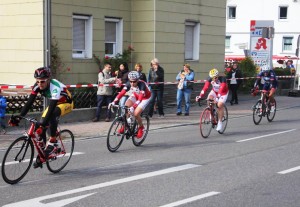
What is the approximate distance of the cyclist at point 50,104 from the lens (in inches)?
348

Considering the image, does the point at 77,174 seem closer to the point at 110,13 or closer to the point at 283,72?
the point at 110,13

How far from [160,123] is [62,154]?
7538 mm

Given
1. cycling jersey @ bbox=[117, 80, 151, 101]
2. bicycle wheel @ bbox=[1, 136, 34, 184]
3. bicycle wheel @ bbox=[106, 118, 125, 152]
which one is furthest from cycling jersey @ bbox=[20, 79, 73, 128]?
cycling jersey @ bbox=[117, 80, 151, 101]

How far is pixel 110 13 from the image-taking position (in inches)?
810

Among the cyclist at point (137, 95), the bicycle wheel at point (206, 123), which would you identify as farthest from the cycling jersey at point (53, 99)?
the bicycle wheel at point (206, 123)

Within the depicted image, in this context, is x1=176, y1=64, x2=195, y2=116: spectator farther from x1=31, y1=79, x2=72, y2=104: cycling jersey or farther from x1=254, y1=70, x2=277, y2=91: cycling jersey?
x1=31, y1=79, x2=72, y2=104: cycling jersey

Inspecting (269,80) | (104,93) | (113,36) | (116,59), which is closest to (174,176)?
(104,93)

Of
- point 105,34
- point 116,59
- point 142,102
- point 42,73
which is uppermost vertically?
point 105,34

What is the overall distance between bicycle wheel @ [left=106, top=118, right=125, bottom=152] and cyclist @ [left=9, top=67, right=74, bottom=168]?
2.32m

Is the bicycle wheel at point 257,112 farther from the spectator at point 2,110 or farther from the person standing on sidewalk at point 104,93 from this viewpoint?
the spectator at point 2,110

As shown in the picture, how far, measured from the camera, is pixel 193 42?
78.8 ft

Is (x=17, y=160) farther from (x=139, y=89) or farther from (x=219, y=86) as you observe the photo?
(x=219, y=86)

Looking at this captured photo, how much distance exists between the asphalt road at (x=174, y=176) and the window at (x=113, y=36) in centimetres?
771

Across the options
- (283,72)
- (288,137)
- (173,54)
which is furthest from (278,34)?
(288,137)
